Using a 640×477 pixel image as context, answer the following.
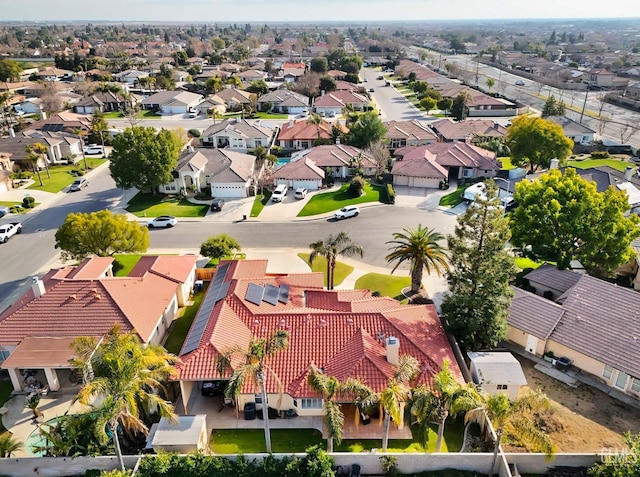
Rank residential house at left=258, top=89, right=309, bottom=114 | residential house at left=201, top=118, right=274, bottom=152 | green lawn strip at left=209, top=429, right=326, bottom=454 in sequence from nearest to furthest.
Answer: green lawn strip at left=209, top=429, right=326, bottom=454 → residential house at left=201, top=118, right=274, bottom=152 → residential house at left=258, top=89, right=309, bottom=114

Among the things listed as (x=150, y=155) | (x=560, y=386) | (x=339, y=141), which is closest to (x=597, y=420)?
(x=560, y=386)

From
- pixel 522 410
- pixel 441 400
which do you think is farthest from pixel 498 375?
pixel 441 400

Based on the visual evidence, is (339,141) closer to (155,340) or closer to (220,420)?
(155,340)

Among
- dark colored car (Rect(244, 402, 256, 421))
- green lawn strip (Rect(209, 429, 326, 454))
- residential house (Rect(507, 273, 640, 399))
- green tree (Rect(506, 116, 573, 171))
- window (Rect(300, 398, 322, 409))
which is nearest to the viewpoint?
green lawn strip (Rect(209, 429, 326, 454))

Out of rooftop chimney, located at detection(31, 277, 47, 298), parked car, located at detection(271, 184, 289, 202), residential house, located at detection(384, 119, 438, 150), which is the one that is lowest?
parked car, located at detection(271, 184, 289, 202)

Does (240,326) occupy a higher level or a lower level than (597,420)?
higher

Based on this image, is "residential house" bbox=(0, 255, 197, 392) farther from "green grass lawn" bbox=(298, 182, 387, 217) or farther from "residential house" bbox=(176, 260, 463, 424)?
"green grass lawn" bbox=(298, 182, 387, 217)

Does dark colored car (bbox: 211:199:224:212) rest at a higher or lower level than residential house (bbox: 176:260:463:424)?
lower

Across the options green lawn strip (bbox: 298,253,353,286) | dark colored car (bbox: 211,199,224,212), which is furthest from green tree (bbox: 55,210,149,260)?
green lawn strip (bbox: 298,253,353,286)
